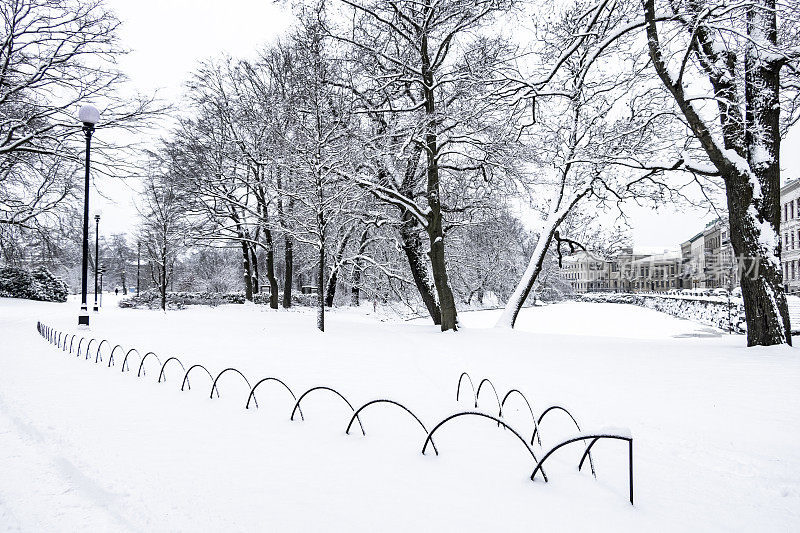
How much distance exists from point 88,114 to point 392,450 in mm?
13592

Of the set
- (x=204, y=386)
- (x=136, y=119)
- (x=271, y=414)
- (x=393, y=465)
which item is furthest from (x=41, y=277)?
(x=393, y=465)

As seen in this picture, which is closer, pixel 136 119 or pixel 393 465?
pixel 393 465

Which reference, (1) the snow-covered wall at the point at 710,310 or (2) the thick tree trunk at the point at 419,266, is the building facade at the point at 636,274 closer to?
(1) the snow-covered wall at the point at 710,310

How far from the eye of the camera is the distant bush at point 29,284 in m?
31.0

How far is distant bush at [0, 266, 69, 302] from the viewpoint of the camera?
3105 cm

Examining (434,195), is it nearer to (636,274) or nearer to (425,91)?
(425,91)

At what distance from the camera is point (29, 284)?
31891mm

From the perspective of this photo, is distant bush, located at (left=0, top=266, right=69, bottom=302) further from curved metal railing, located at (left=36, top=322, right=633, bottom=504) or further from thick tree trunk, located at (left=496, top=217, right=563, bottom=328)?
thick tree trunk, located at (left=496, top=217, right=563, bottom=328)

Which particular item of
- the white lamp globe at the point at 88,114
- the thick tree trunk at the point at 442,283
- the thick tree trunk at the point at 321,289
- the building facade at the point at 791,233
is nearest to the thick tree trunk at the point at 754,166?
the thick tree trunk at the point at 442,283

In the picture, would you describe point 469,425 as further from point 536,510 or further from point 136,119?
point 136,119

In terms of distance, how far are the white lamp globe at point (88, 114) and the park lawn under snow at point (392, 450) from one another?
23.5ft

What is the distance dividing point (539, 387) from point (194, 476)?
17.3 feet

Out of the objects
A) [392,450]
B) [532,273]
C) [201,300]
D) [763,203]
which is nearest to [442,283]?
[532,273]

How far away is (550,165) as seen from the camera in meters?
14.4
